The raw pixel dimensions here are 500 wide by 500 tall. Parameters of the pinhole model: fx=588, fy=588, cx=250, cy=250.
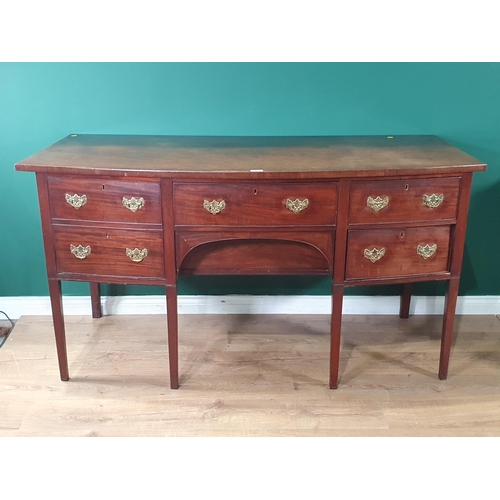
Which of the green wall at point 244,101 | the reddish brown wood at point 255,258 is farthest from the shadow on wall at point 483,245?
the reddish brown wood at point 255,258

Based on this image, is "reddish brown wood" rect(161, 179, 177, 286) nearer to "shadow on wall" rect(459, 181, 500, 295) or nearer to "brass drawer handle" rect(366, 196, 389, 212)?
"brass drawer handle" rect(366, 196, 389, 212)

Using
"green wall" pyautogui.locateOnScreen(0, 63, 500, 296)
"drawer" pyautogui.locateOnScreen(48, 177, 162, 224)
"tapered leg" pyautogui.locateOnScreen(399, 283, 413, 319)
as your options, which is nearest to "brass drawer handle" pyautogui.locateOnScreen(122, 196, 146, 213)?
"drawer" pyautogui.locateOnScreen(48, 177, 162, 224)

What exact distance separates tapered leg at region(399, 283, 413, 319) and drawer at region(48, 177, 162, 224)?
1.19 m

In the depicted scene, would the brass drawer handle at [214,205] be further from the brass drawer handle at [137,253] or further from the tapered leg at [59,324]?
the tapered leg at [59,324]

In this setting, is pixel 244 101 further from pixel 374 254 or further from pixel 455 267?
pixel 455 267

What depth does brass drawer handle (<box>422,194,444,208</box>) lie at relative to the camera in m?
1.89

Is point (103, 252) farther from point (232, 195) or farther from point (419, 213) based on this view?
point (419, 213)

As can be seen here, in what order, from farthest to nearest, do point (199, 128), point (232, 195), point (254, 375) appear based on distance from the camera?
point (199, 128)
point (254, 375)
point (232, 195)

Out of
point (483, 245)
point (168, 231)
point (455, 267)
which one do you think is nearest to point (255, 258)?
point (168, 231)
